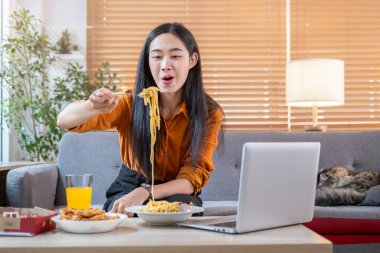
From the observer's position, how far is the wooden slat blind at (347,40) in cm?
458

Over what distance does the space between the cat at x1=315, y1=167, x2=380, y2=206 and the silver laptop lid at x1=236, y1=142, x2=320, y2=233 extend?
5.47 ft

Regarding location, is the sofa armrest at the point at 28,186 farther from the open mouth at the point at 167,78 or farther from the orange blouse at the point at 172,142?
the open mouth at the point at 167,78

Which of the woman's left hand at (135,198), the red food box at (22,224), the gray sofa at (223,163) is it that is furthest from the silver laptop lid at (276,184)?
the gray sofa at (223,163)

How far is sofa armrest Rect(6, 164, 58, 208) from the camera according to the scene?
2760 millimetres

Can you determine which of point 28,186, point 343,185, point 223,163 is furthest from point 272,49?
point 28,186

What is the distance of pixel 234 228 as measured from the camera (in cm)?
140

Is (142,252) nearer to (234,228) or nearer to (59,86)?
(234,228)

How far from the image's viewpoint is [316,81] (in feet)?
12.4

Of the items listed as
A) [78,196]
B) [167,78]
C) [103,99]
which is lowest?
[78,196]

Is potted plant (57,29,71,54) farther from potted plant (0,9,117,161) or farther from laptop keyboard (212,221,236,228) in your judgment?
laptop keyboard (212,221,236,228)

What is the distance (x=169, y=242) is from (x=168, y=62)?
1.03m

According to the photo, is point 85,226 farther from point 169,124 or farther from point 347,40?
point 347,40

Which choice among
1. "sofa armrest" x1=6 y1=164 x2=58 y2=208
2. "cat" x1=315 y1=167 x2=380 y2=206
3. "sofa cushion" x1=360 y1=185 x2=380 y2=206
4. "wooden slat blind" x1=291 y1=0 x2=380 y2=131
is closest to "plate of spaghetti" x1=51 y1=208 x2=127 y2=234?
"sofa armrest" x1=6 y1=164 x2=58 y2=208

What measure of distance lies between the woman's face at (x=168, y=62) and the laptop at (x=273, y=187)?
0.75m
